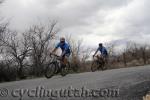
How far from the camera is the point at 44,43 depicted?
1969 inches

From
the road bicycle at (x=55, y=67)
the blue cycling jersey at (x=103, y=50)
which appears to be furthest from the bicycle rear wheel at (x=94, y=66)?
the road bicycle at (x=55, y=67)

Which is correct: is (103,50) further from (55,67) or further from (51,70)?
(51,70)

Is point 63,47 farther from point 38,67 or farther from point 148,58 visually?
point 148,58

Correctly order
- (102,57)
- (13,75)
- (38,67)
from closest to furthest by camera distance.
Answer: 1. (102,57)
2. (13,75)
3. (38,67)

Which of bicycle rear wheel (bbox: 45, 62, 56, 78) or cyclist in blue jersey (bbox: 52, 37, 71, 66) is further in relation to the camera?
bicycle rear wheel (bbox: 45, 62, 56, 78)

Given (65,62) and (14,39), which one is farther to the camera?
(14,39)

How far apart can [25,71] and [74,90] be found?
1098 inches

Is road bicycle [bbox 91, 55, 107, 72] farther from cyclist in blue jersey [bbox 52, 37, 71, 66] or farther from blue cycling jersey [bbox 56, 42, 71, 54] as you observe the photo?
blue cycling jersey [bbox 56, 42, 71, 54]

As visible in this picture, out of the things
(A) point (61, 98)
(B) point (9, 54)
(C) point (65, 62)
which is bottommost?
(A) point (61, 98)

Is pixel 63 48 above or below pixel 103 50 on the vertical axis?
below

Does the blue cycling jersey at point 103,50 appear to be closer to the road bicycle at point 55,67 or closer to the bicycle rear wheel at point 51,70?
the road bicycle at point 55,67

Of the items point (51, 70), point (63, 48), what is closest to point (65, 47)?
point (63, 48)

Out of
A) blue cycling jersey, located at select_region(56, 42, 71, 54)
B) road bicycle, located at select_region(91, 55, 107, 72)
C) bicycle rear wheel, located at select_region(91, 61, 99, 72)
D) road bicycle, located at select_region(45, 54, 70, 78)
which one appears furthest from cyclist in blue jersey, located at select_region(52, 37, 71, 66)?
bicycle rear wheel, located at select_region(91, 61, 99, 72)

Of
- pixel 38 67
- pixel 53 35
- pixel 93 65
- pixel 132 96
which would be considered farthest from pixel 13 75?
pixel 132 96
